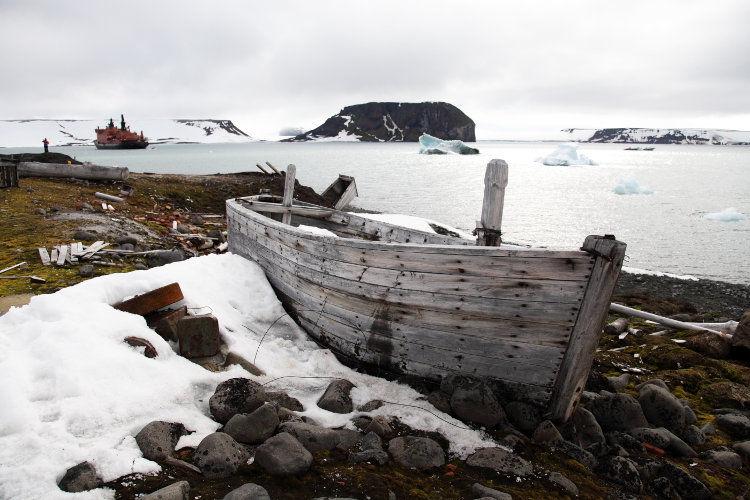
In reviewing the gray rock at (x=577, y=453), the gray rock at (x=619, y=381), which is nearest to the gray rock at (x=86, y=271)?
the gray rock at (x=577, y=453)

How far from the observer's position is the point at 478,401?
4035 millimetres


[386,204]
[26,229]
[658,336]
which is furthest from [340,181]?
[386,204]

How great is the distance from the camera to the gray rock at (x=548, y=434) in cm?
393

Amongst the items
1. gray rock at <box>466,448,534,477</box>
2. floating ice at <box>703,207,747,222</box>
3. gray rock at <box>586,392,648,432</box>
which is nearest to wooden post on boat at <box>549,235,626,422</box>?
gray rock at <box>586,392,648,432</box>

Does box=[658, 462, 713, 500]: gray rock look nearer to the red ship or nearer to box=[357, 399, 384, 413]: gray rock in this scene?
box=[357, 399, 384, 413]: gray rock

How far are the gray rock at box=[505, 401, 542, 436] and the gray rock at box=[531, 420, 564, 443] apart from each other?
0.11 meters

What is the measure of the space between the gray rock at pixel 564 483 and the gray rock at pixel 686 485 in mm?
988

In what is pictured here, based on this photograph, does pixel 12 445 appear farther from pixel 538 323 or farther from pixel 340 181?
pixel 340 181

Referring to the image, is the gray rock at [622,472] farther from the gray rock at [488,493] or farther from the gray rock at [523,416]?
the gray rock at [488,493]

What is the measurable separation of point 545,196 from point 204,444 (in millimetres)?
35521

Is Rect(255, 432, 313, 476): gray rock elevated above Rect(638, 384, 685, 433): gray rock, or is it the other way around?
Rect(255, 432, 313, 476): gray rock

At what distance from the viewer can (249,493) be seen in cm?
274

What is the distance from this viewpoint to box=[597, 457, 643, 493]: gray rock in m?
3.55

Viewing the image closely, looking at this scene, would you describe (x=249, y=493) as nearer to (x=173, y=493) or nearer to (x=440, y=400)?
(x=173, y=493)
